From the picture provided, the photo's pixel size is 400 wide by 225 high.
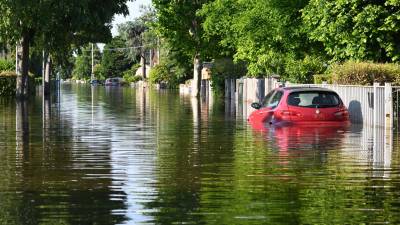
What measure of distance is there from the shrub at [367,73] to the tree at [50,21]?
2140 cm

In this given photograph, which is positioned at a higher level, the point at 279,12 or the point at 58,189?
the point at 279,12

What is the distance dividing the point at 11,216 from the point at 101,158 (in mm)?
6602

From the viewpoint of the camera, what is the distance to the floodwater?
935 centimetres

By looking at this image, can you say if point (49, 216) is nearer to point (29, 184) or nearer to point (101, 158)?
point (29, 184)

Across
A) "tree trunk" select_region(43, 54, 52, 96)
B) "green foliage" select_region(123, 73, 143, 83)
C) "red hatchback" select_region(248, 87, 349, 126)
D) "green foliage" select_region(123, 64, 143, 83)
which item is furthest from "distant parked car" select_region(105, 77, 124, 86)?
"red hatchback" select_region(248, 87, 349, 126)

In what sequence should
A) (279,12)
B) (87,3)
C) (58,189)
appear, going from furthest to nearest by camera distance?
(87,3) < (279,12) < (58,189)

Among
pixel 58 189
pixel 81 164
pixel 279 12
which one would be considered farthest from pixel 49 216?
pixel 279 12

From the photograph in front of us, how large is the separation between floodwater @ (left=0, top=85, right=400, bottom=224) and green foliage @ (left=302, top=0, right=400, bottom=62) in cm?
1065

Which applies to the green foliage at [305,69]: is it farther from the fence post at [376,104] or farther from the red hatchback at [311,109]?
the red hatchback at [311,109]

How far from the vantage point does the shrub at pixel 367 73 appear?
1133 inches

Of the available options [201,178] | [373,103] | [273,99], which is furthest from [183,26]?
[201,178]

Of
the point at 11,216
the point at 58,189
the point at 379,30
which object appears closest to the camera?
the point at 11,216

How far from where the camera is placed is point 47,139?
67.8 feet

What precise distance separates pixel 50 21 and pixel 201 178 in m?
36.5
